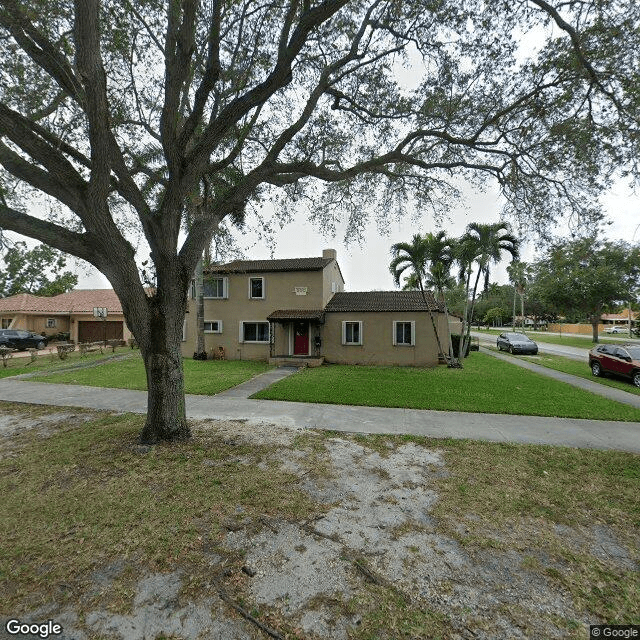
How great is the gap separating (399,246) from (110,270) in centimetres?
1250

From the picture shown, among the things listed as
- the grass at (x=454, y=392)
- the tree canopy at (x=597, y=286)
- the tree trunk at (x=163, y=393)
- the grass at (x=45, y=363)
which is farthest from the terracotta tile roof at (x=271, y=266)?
the tree canopy at (x=597, y=286)

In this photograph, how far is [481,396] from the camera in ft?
32.5

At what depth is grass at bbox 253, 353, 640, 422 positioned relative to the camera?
28.1ft

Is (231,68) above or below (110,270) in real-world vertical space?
above

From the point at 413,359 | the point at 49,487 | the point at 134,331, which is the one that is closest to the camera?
the point at 49,487

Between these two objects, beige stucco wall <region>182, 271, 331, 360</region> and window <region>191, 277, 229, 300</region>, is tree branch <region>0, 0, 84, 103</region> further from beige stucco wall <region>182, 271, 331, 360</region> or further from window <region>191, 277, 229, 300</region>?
window <region>191, 277, 229, 300</region>

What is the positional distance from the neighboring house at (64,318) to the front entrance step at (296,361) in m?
17.0

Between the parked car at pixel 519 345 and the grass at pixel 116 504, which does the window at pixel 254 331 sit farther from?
the parked car at pixel 519 345

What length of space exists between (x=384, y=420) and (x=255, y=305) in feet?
42.7

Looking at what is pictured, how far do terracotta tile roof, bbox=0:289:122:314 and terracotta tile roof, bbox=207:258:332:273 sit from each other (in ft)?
45.9

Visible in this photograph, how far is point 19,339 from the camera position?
74.8 feet

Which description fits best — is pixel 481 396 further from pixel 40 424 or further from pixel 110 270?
pixel 40 424

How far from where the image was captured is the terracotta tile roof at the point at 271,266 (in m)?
18.2

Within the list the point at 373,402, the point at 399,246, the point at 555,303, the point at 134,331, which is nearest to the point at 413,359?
the point at 399,246
